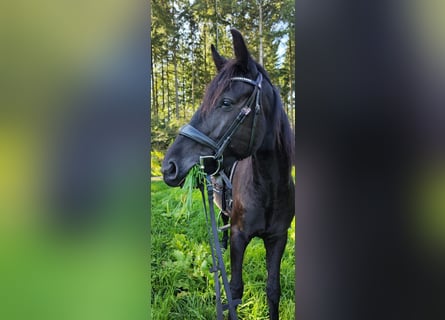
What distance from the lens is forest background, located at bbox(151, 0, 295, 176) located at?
5.20 feet

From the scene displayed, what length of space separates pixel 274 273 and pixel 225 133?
0.62 m

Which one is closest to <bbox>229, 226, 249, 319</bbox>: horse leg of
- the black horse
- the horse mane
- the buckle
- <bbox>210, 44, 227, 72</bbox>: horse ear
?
the black horse

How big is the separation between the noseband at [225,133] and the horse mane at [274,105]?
0.09ft

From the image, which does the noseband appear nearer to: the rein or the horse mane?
the horse mane

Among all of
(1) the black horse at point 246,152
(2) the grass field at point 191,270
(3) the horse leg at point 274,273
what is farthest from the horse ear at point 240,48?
(3) the horse leg at point 274,273

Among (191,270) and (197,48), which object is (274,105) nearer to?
(197,48)

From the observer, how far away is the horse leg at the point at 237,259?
165cm

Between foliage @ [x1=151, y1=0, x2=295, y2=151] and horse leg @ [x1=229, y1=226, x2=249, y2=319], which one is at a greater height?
foliage @ [x1=151, y1=0, x2=295, y2=151]

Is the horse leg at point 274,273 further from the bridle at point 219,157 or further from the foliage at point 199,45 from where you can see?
the foliage at point 199,45

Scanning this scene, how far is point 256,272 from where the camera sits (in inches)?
65.6
